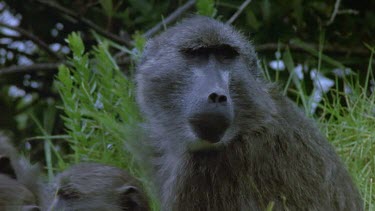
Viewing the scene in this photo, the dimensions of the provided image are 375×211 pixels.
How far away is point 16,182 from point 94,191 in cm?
59

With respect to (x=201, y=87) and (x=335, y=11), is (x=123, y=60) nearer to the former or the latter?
(x=335, y=11)

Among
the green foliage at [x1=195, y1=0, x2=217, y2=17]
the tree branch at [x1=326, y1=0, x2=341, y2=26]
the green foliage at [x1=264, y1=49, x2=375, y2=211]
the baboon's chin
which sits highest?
the green foliage at [x1=195, y1=0, x2=217, y2=17]

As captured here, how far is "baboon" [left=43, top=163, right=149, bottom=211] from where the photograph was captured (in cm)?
623

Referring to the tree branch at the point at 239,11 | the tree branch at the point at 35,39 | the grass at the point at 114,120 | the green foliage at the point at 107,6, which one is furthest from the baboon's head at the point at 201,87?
the tree branch at the point at 35,39

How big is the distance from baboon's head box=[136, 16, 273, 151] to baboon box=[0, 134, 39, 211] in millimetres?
807

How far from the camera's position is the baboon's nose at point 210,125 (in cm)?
580

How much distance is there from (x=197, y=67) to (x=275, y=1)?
3.04m

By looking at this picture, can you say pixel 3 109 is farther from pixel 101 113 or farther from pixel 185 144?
pixel 185 144

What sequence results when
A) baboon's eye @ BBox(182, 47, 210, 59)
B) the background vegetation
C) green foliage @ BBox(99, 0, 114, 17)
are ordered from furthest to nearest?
green foliage @ BBox(99, 0, 114, 17) → the background vegetation → baboon's eye @ BBox(182, 47, 210, 59)

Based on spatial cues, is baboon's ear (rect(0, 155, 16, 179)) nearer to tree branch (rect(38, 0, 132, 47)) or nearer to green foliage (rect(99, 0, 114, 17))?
green foliage (rect(99, 0, 114, 17))

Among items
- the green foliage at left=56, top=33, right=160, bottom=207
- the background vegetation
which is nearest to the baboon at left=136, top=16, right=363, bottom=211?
the green foliage at left=56, top=33, right=160, bottom=207

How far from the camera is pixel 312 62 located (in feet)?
29.7

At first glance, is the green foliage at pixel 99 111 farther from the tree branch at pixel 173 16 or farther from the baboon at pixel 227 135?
the baboon at pixel 227 135

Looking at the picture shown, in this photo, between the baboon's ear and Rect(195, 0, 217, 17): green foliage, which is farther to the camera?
Rect(195, 0, 217, 17): green foliage
